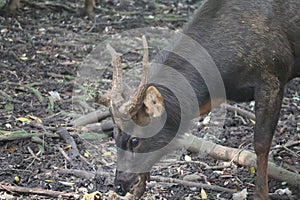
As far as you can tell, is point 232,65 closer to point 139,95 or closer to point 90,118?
point 139,95

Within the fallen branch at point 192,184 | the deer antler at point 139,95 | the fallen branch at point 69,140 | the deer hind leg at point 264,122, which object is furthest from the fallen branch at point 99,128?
the deer antler at point 139,95

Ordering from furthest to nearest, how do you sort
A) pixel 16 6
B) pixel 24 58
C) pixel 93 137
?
pixel 16 6 < pixel 24 58 < pixel 93 137

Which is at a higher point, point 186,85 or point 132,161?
point 186,85

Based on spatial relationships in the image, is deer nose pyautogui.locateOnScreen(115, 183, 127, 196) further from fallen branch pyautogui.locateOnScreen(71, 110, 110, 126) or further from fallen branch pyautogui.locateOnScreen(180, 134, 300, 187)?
fallen branch pyautogui.locateOnScreen(71, 110, 110, 126)

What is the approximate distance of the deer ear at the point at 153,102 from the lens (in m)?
5.29

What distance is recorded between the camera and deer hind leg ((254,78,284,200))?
5.88 m

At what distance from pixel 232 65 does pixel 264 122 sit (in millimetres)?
616

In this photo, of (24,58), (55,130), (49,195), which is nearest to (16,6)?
(24,58)

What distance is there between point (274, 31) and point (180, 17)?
23.4 ft

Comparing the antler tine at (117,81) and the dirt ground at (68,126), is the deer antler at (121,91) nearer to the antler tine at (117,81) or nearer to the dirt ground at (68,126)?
the antler tine at (117,81)

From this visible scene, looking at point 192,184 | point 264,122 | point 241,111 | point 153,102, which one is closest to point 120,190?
point 153,102

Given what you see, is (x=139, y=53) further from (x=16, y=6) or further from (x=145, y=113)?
(x=145, y=113)

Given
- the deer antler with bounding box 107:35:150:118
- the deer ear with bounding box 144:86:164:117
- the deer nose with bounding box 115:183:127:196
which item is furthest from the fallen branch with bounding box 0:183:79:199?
the deer ear with bounding box 144:86:164:117

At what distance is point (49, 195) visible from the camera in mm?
5922
